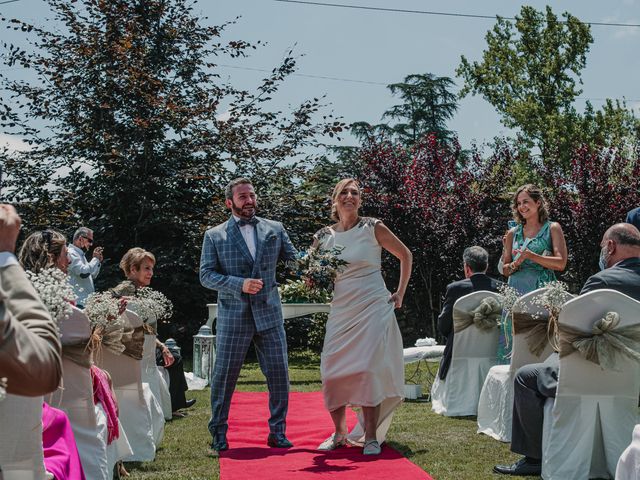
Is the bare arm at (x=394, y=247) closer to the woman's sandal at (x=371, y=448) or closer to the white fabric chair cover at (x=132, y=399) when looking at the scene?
the woman's sandal at (x=371, y=448)

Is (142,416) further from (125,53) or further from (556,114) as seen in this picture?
(556,114)

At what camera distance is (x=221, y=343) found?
22.4 ft

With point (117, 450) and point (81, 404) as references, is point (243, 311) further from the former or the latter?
point (81, 404)

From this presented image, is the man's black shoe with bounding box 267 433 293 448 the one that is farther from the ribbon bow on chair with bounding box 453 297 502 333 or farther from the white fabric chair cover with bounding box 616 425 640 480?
the white fabric chair cover with bounding box 616 425 640 480

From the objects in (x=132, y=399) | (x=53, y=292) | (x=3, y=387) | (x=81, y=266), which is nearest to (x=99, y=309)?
(x=53, y=292)

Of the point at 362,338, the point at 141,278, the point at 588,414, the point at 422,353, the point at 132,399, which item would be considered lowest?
the point at 422,353

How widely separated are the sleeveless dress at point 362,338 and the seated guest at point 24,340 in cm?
481

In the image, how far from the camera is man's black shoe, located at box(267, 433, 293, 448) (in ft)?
22.2

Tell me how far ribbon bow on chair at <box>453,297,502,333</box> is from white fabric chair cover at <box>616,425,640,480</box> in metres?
4.54

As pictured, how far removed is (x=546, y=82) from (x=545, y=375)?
73.4ft

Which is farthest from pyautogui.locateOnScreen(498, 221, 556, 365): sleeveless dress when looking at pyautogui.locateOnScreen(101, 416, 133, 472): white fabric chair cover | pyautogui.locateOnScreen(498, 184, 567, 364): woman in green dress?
pyautogui.locateOnScreen(101, 416, 133, 472): white fabric chair cover

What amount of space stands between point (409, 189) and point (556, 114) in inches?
409

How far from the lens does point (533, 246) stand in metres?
7.22

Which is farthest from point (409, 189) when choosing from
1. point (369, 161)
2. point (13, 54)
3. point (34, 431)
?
point (34, 431)
